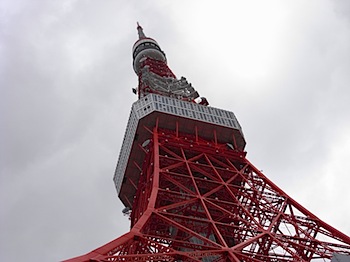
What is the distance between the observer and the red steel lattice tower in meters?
21.0

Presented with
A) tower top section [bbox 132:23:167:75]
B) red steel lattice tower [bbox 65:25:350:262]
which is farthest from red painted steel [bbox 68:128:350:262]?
tower top section [bbox 132:23:167:75]

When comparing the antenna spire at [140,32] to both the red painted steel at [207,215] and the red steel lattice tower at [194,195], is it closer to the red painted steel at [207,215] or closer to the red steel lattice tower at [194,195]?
the red steel lattice tower at [194,195]

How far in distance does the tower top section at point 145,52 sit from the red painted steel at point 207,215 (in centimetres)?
1946

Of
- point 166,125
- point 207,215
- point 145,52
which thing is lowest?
point 207,215

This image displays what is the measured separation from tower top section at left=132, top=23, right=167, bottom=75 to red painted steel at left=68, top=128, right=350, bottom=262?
766 inches

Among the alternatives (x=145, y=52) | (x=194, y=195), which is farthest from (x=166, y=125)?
(x=145, y=52)

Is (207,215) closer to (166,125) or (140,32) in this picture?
(166,125)

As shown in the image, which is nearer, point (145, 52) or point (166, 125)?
point (166, 125)

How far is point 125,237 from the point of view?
19.8 metres

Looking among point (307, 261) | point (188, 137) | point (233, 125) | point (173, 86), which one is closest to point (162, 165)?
point (188, 137)

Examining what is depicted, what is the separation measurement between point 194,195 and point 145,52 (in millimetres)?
29266

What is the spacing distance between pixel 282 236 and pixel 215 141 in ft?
37.5

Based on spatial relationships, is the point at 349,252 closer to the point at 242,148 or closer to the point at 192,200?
the point at 192,200

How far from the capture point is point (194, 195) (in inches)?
1046
